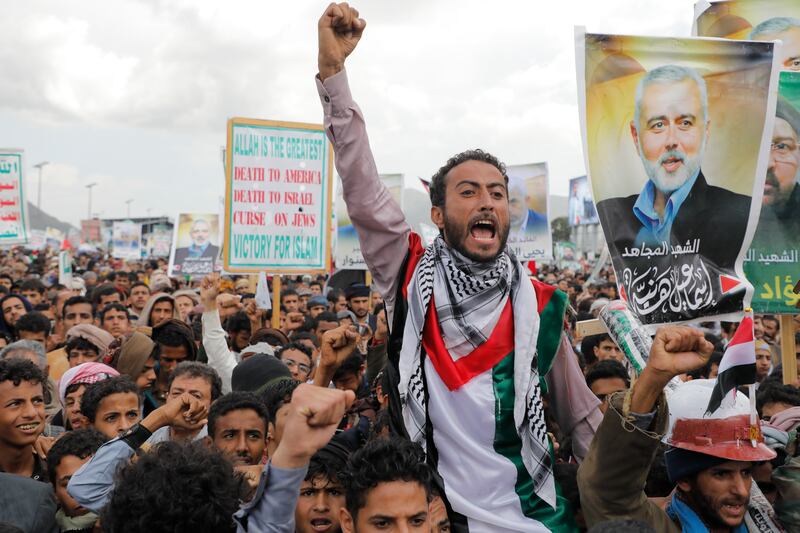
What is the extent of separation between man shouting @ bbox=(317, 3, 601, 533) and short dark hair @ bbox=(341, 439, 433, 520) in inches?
1.8

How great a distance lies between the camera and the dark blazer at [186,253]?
56.5 ft

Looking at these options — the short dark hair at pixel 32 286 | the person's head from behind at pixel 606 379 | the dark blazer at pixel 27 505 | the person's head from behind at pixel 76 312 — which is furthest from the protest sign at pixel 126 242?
the dark blazer at pixel 27 505

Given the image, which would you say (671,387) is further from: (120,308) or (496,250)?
(120,308)

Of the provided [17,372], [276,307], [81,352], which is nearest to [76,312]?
[276,307]

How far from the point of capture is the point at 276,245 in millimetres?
7871

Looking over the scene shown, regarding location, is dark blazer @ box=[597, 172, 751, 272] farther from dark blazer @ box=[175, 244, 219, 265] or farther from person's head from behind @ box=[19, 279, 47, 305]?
dark blazer @ box=[175, 244, 219, 265]

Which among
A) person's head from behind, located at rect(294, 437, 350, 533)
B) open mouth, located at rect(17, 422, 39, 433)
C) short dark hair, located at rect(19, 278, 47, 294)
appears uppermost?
short dark hair, located at rect(19, 278, 47, 294)

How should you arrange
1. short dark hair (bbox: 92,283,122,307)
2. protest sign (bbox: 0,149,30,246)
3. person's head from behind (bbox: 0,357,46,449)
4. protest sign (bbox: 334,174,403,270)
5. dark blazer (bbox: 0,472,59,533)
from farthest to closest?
protest sign (bbox: 334,174,403,270)
protest sign (bbox: 0,149,30,246)
short dark hair (bbox: 92,283,122,307)
person's head from behind (bbox: 0,357,46,449)
dark blazer (bbox: 0,472,59,533)

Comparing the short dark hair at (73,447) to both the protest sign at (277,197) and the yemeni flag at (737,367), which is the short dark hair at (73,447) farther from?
the protest sign at (277,197)

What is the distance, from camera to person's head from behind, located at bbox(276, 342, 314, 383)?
5.57 m

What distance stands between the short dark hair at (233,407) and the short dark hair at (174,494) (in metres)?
1.53

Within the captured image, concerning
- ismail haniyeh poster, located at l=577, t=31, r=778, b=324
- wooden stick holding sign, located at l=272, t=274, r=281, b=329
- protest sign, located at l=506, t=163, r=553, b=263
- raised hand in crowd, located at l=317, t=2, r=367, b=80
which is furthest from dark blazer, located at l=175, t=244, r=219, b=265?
raised hand in crowd, located at l=317, t=2, r=367, b=80

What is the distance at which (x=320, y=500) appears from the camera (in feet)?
9.89

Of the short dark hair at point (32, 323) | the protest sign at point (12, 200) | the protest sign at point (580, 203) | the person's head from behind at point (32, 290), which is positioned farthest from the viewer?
the protest sign at point (580, 203)
